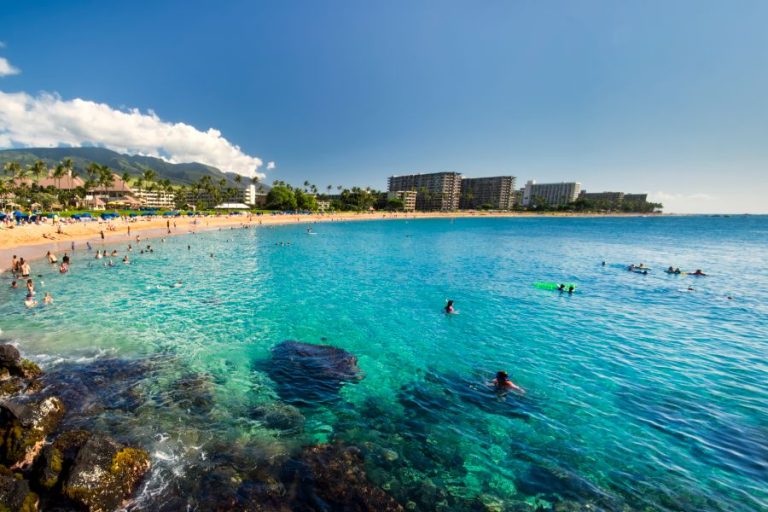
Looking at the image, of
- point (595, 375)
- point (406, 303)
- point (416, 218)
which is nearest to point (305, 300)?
Answer: point (406, 303)

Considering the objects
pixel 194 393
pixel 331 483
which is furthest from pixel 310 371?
pixel 331 483

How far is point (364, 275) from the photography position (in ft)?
116

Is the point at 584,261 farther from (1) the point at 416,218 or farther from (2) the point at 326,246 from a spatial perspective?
(1) the point at 416,218

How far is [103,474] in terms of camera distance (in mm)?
7363

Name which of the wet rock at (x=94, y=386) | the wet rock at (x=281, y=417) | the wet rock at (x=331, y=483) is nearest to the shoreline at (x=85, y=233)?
the wet rock at (x=94, y=386)

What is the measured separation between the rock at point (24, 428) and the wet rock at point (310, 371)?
6433 millimetres

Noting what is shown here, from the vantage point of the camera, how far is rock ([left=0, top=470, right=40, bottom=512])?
6.36 meters

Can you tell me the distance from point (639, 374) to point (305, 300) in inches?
821

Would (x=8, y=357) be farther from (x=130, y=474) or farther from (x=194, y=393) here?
(x=130, y=474)

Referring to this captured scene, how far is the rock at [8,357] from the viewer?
12.1 m

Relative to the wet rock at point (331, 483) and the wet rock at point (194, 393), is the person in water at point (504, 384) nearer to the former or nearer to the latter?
the wet rock at point (331, 483)

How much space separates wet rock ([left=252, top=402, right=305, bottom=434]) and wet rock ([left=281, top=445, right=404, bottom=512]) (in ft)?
4.36

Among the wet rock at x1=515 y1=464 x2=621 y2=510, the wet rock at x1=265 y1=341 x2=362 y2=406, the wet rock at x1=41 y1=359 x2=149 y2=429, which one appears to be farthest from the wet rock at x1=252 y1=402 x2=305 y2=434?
the wet rock at x1=515 y1=464 x2=621 y2=510

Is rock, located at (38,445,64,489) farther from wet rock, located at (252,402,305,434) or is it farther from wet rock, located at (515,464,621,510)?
wet rock, located at (515,464,621,510)
